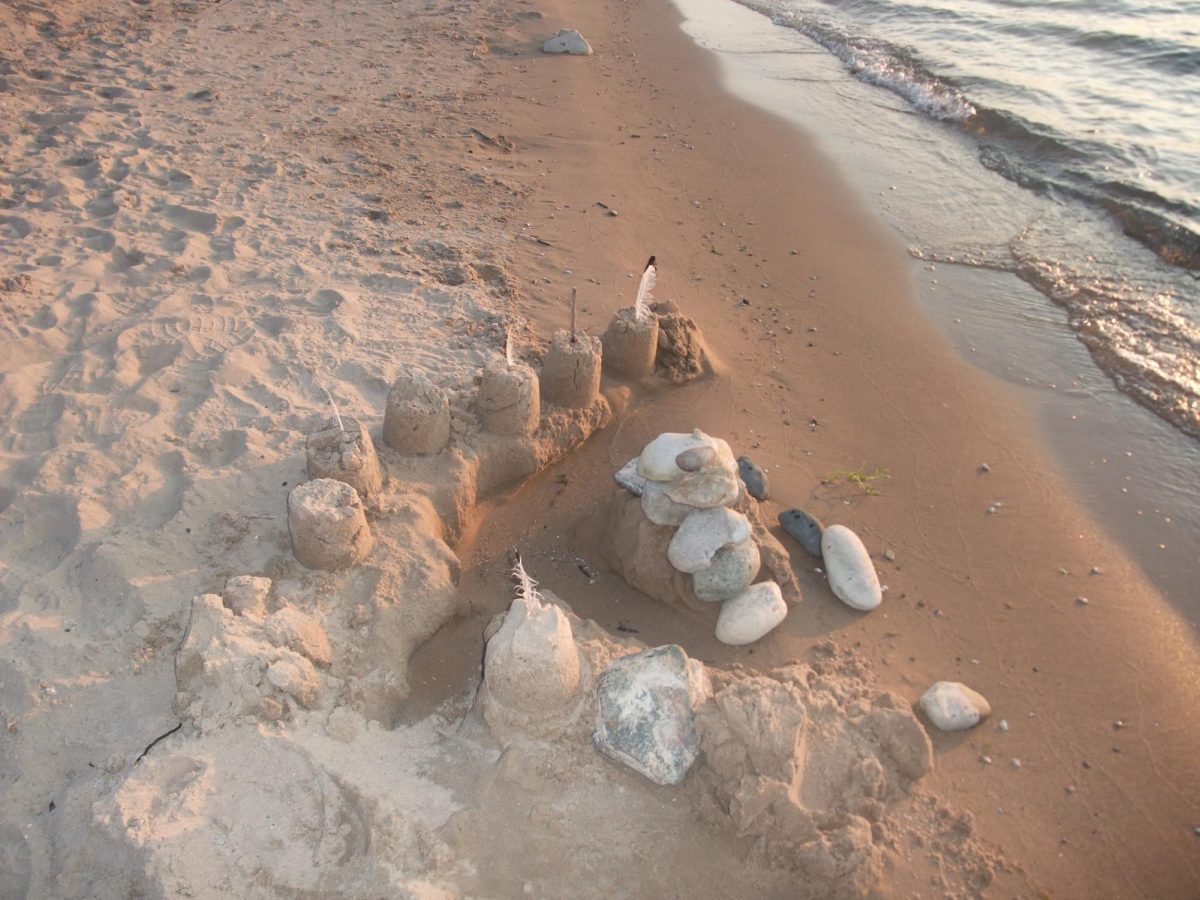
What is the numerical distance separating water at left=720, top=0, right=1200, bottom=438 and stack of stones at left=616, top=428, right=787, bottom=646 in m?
3.83

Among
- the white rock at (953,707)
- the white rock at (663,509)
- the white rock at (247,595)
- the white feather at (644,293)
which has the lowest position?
Answer: the white rock at (953,707)

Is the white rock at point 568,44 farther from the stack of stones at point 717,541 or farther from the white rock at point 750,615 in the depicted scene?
the white rock at point 750,615

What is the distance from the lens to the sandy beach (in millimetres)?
2854

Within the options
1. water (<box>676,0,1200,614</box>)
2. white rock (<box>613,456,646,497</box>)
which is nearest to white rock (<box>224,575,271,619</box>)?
white rock (<box>613,456,646,497</box>)

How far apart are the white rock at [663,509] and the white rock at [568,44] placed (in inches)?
362

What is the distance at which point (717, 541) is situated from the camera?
153 inches

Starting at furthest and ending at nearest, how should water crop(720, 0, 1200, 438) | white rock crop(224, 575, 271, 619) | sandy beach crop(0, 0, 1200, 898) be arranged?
water crop(720, 0, 1200, 438) → white rock crop(224, 575, 271, 619) → sandy beach crop(0, 0, 1200, 898)

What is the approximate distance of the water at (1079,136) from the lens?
22.0 feet

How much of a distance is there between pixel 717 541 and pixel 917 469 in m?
1.91

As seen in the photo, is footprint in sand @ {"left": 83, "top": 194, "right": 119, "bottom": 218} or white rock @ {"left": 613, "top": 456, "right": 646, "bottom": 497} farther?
footprint in sand @ {"left": 83, "top": 194, "right": 119, "bottom": 218}

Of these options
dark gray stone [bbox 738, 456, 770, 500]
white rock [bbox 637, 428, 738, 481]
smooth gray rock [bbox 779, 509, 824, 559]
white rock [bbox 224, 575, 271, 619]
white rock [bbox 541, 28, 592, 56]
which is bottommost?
smooth gray rock [bbox 779, 509, 824, 559]

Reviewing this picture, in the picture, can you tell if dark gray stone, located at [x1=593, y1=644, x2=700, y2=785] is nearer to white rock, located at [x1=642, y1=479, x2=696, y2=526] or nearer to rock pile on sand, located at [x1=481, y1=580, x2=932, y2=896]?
rock pile on sand, located at [x1=481, y1=580, x2=932, y2=896]

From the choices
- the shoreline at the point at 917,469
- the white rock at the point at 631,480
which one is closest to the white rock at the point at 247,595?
the white rock at the point at 631,480

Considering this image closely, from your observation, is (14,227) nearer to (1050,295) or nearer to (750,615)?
(750,615)
